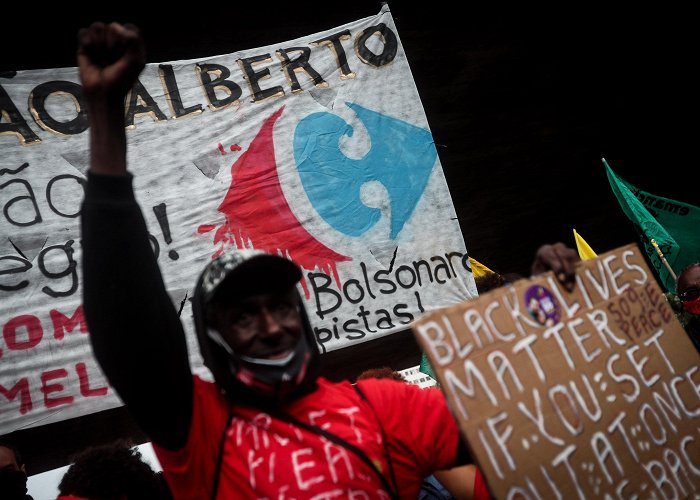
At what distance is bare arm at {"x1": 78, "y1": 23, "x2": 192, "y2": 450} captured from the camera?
1.06 m

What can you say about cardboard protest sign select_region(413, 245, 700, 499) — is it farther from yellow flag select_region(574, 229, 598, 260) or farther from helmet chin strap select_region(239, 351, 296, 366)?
yellow flag select_region(574, 229, 598, 260)

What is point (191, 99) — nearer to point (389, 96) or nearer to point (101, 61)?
point (389, 96)

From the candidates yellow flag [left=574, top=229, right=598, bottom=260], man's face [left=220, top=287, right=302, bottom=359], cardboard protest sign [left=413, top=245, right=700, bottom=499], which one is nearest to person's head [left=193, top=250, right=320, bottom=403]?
man's face [left=220, top=287, right=302, bottom=359]

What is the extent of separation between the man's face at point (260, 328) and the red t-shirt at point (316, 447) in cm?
14

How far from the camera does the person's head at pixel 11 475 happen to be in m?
2.27

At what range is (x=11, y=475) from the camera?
2307 millimetres

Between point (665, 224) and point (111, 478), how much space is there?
4.97 m

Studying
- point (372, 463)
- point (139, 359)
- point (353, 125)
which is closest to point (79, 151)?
point (353, 125)

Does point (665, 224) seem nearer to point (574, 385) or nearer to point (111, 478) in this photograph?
point (574, 385)

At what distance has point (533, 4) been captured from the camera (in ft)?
17.8

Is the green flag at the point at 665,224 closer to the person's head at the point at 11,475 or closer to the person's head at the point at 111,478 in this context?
the person's head at the point at 111,478

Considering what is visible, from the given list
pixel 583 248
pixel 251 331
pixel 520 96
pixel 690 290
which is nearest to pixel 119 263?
pixel 251 331

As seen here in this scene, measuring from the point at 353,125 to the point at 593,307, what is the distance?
235 cm

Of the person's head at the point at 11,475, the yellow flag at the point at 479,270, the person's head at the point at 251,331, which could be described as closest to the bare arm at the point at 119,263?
the person's head at the point at 251,331
